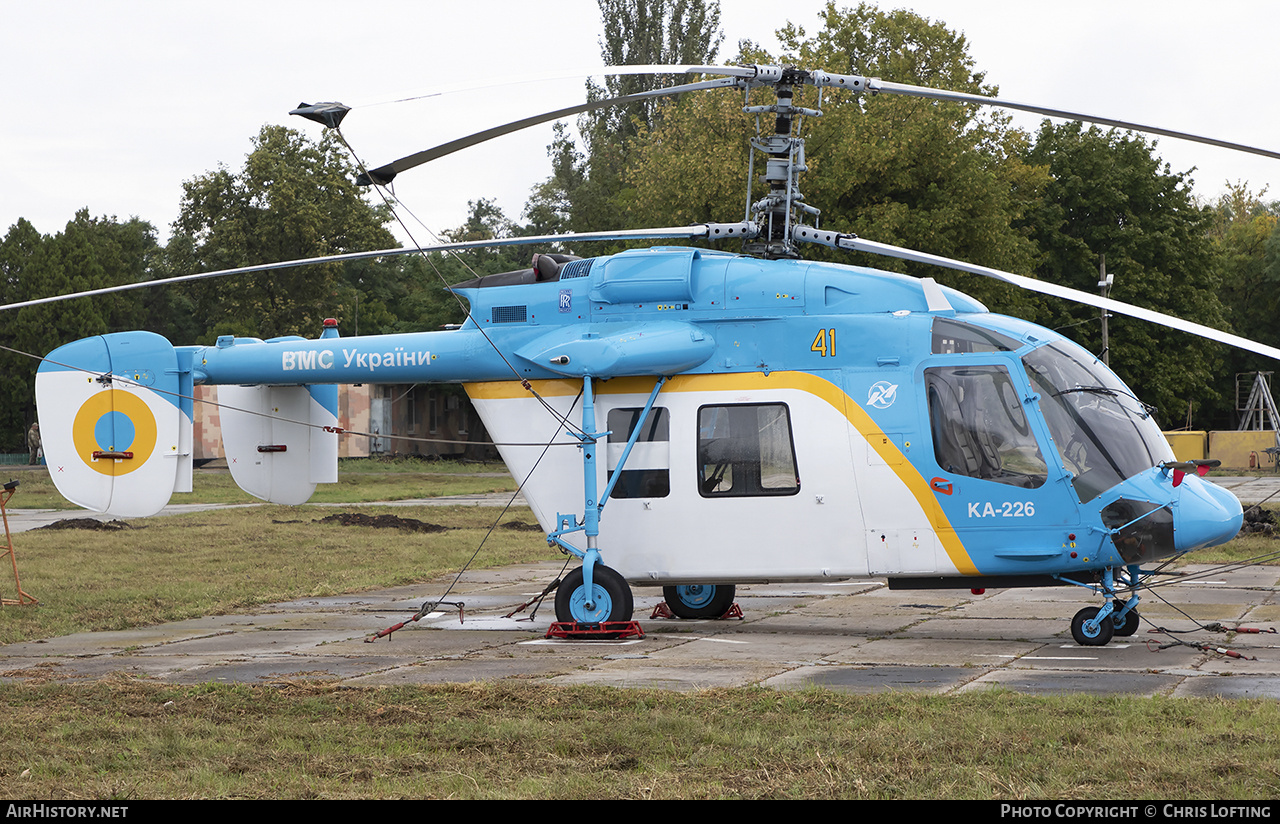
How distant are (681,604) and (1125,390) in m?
4.88

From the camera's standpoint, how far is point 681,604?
12.3 meters

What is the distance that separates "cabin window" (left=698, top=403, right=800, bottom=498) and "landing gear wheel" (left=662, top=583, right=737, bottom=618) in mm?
1827

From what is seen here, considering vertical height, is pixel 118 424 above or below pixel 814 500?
above

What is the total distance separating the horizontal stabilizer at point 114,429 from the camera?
12.5 m

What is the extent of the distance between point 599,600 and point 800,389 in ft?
8.63

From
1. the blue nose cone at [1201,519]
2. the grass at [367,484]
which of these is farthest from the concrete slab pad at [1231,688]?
the grass at [367,484]

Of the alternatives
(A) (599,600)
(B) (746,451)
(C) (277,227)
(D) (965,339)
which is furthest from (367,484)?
(D) (965,339)

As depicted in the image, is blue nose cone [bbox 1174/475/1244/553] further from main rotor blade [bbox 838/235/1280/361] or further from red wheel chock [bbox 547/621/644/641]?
red wheel chock [bbox 547/621/644/641]

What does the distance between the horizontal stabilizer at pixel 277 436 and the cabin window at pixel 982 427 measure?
21.8 ft

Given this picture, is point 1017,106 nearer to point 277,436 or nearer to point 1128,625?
point 1128,625

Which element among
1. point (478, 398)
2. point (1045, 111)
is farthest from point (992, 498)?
point (478, 398)

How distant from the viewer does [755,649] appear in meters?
9.96

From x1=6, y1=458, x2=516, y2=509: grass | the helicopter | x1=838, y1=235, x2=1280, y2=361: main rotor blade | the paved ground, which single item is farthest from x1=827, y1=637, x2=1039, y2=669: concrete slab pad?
x1=6, y1=458, x2=516, y2=509: grass

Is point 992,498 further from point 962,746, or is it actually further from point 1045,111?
point 962,746
